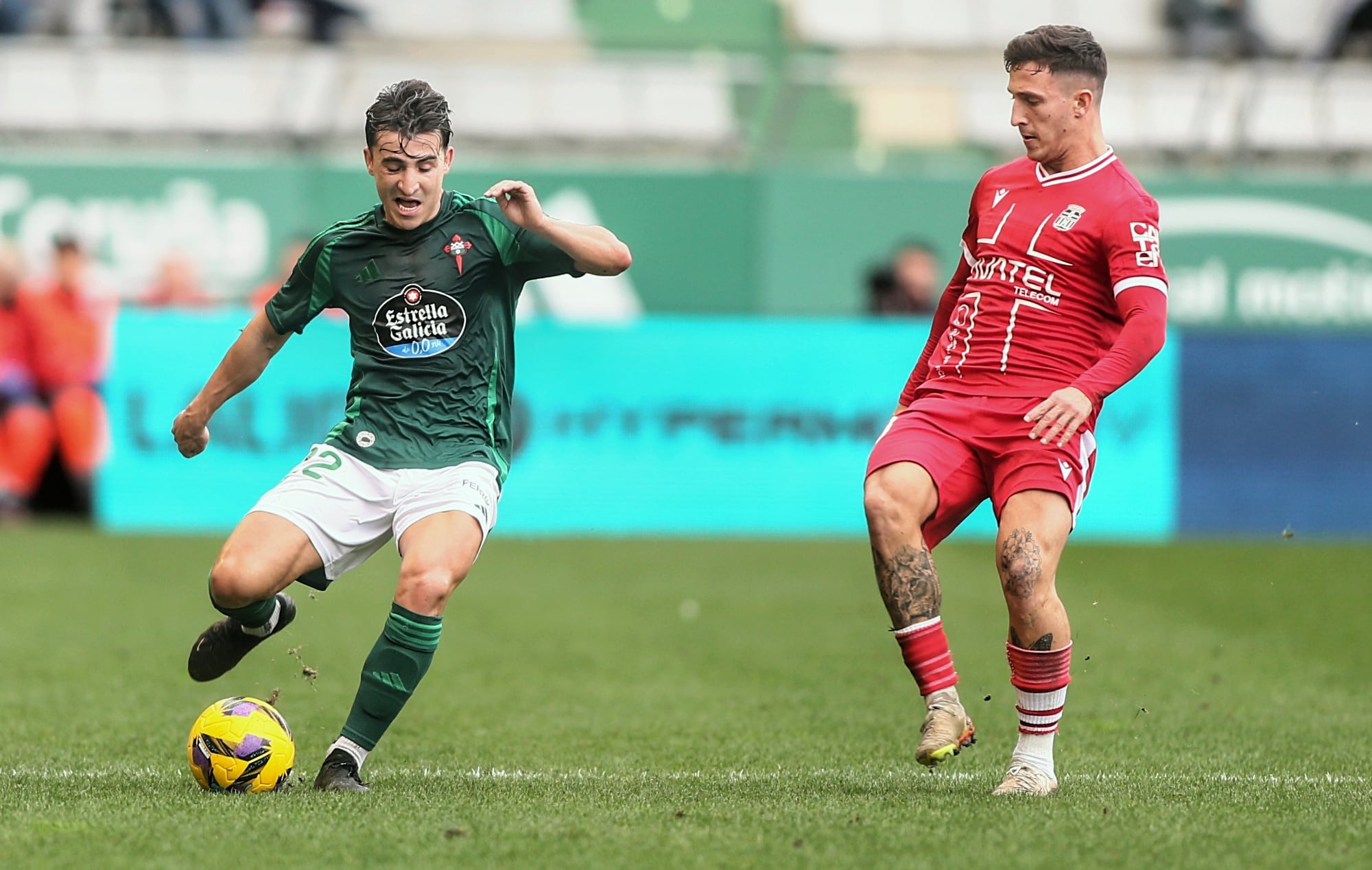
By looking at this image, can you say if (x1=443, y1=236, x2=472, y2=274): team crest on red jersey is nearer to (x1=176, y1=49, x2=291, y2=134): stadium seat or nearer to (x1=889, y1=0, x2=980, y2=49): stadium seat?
(x1=176, y1=49, x2=291, y2=134): stadium seat

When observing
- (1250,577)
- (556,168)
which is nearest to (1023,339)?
(1250,577)

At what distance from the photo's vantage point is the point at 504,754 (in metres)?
6.18

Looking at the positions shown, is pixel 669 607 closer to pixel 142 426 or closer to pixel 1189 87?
pixel 142 426

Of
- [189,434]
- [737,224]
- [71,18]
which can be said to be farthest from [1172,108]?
[189,434]

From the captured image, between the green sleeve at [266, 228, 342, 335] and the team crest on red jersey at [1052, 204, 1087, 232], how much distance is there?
2.29 m

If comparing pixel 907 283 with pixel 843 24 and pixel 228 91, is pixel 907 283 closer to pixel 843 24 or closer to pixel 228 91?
pixel 843 24

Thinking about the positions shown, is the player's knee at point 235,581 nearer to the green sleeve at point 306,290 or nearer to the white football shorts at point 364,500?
the white football shorts at point 364,500

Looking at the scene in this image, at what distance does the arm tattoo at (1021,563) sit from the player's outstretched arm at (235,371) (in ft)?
8.01

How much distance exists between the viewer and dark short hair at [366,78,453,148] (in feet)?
17.7

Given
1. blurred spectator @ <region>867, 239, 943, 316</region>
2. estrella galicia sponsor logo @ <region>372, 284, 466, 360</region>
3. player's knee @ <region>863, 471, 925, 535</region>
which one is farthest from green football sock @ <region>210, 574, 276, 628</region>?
blurred spectator @ <region>867, 239, 943, 316</region>

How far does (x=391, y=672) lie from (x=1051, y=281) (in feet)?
7.76

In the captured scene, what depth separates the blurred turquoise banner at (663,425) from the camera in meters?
14.9

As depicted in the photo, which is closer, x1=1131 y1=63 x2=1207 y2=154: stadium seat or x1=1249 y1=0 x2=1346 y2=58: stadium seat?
x1=1131 y1=63 x2=1207 y2=154: stadium seat

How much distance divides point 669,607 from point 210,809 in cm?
584
